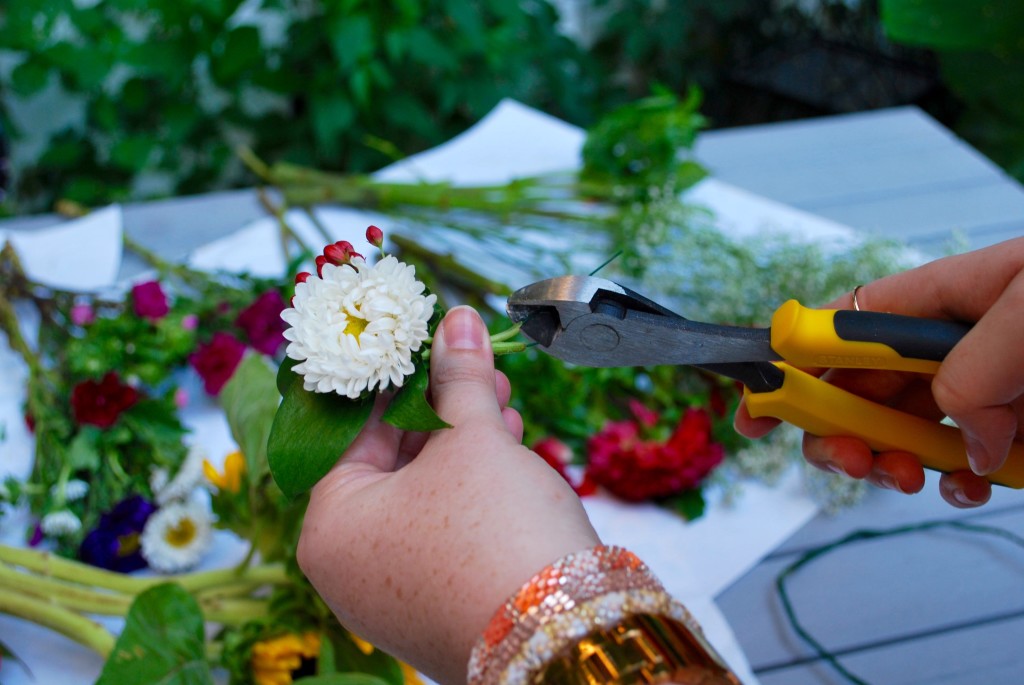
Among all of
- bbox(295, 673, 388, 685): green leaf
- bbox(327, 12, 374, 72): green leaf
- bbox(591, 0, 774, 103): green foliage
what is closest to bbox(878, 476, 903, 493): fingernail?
bbox(295, 673, 388, 685): green leaf

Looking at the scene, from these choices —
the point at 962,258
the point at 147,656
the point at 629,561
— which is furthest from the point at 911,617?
the point at 147,656

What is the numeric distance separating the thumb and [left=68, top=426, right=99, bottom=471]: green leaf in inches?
17.4

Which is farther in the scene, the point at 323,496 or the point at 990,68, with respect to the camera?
the point at 990,68

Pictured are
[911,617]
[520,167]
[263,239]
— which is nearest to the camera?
[911,617]

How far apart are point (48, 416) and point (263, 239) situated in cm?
39

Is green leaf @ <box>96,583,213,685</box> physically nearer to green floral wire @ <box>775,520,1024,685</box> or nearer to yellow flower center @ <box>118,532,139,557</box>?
yellow flower center @ <box>118,532,139,557</box>

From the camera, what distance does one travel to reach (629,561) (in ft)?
1.36

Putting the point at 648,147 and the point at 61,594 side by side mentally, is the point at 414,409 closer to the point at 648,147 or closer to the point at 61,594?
the point at 61,594

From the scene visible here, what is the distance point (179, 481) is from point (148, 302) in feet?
0.68

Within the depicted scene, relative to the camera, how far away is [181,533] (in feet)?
2.48

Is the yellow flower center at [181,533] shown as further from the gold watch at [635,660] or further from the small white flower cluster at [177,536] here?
the gold watch at [635,660]

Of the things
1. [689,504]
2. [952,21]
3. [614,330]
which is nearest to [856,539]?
[689,504]

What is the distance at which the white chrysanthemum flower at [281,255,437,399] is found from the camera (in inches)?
18.4

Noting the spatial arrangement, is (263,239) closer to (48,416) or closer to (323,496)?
(48,416)
